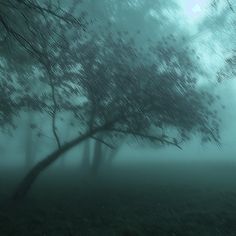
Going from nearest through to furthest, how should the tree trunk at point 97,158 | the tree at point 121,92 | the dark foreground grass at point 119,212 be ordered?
the dark foreground grass at point 119,212, the tree at point 121,92, the tree trunk at point 97,158

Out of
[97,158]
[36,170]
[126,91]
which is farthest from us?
[97,158]

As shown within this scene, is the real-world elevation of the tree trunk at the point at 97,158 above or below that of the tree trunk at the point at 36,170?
above

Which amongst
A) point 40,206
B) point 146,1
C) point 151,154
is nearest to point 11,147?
point 151,154

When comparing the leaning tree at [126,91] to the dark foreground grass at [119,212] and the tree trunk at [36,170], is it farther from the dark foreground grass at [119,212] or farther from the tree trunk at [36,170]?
the dark foreground grass at [119,212]

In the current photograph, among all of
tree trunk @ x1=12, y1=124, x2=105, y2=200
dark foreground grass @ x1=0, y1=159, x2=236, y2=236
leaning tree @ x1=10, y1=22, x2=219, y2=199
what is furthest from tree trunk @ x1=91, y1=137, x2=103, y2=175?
tree trunk @ x1=12, y1=124, x2=105, y2=200

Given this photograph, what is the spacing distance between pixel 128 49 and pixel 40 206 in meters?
7.19

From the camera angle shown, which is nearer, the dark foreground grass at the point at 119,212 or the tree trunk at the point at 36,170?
the dark foreground grass at the point at 119,212

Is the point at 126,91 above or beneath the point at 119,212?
above

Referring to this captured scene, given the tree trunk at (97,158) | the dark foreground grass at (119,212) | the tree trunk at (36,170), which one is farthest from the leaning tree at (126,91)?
the tree trunk at (97,158)

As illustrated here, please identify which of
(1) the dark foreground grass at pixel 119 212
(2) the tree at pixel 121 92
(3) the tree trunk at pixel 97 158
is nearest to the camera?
(1) the dark foreground grass at pixel 119 212

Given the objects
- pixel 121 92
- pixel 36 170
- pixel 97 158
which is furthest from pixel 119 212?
pixel 97 158

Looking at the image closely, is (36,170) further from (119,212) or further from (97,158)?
(97,158)

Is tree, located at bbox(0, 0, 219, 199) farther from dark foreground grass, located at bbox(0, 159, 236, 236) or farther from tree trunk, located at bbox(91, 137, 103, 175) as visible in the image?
tree trunk, located at bbox(91, 137, 103, 175)

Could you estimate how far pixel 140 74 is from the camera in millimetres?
16188
